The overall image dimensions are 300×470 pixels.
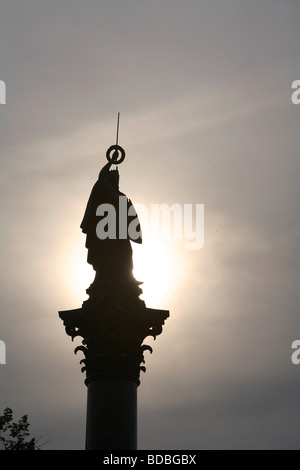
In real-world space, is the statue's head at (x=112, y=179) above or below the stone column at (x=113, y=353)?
above

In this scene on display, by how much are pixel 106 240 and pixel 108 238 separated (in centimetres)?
8

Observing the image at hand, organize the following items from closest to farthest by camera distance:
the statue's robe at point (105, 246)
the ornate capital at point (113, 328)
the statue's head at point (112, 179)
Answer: the ornate capital at point (113, 328) < the statue's robe at point (105, 246) < the statue's head at point (112, 179)

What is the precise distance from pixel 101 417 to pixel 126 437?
2.53 ft

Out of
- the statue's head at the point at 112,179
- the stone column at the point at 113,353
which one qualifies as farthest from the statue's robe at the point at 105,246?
the stone column at the point at 113,353

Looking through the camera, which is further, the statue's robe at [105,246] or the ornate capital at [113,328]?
the statue's robe at [105,246]

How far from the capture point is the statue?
966 inches

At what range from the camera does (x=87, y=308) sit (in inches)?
913

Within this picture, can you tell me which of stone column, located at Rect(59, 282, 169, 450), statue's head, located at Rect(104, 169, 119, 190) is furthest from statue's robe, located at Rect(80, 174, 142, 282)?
stone column, located at Rect(59, 282, 169, 450)

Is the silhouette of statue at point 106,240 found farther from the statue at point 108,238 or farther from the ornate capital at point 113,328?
the ornate capital at point 113,328

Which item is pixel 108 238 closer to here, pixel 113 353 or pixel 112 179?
pixel 112 179

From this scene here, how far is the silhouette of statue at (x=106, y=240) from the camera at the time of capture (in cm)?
2455

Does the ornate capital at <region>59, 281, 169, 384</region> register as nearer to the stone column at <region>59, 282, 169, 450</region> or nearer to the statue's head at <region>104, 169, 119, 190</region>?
the stone column at <region>59, 282, 169, 450</region>

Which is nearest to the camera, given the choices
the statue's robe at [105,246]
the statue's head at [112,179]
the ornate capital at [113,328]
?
the ornate capital at [113,328]
